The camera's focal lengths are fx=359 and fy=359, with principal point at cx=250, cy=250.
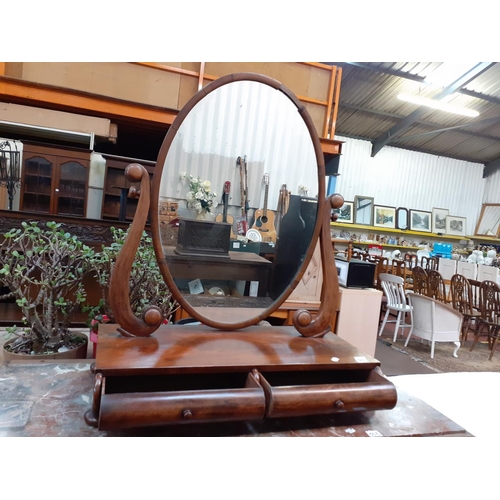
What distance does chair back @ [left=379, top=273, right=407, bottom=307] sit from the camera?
3732 millimetres

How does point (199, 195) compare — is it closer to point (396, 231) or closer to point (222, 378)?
point (222, 378)

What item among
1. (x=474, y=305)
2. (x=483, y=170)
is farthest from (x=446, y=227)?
(x=474, y=305)

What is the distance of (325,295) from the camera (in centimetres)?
93

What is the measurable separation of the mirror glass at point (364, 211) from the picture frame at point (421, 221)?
1062mm

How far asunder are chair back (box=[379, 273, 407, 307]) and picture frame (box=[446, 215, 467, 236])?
16.1 ft

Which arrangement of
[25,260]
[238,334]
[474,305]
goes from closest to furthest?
[238,334] < [25,260] < [474,305]

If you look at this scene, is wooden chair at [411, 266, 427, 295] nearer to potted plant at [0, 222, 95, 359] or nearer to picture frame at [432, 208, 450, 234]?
picture frame at [432, 208, 450, 234]

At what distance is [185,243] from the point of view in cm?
89

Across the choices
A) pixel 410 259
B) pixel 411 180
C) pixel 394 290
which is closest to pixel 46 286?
pixel 394 290

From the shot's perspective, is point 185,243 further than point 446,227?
No

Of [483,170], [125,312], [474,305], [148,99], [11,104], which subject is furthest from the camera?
[483,170]

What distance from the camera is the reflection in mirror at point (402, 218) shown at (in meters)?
7.45

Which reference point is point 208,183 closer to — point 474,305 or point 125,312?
point 125,312

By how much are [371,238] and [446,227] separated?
191cm
